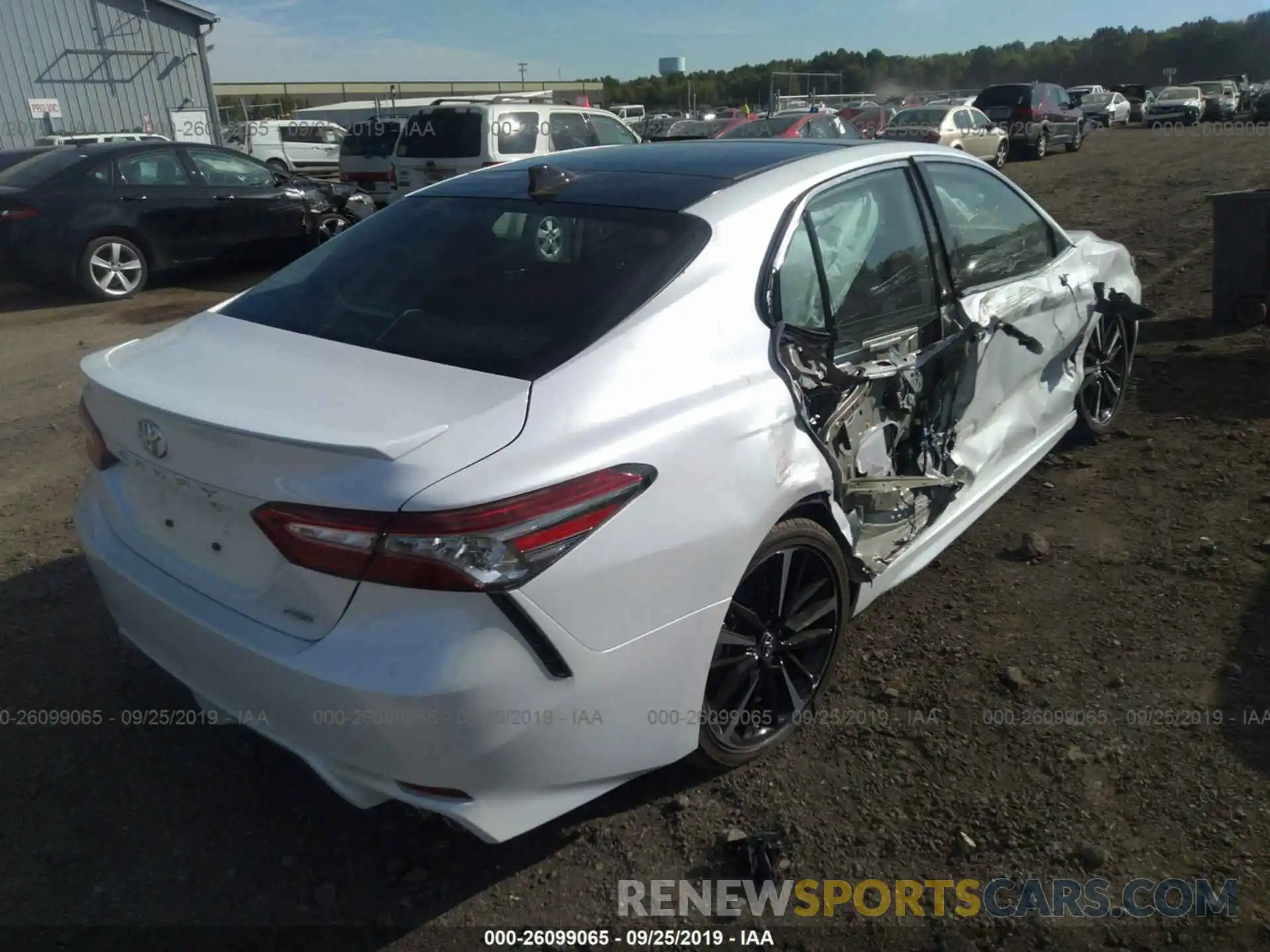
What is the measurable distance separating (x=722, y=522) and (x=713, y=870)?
913 millimetres

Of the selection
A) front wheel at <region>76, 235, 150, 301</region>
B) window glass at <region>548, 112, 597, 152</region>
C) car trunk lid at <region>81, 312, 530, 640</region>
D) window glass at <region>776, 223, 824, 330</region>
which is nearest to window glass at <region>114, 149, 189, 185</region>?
front wheel at <region>76, 235, 150, 301</region>

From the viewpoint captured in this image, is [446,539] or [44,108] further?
[44,108]

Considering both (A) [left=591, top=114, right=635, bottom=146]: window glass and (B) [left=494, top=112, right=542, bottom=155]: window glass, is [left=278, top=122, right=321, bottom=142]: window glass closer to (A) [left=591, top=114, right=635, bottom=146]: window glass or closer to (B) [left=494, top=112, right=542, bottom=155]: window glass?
(A) [left=591, top=114, right=635, bottom=146]: window glass

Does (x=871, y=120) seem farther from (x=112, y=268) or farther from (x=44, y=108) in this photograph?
(x=112, y=268)

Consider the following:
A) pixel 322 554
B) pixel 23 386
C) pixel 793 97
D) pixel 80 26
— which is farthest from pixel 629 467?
pixel 793 97

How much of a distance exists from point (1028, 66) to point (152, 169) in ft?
212

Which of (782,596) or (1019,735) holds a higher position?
(782,596)

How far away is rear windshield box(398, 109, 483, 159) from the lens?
11969 millimetres

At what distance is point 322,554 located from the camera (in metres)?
2.02

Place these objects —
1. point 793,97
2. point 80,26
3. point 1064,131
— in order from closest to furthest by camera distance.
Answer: point 80,26 < point 1064,131 < point 793,97

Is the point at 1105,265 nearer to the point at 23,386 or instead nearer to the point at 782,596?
the point at 782,596

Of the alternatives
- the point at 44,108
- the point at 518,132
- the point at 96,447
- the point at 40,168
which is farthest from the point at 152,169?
the point at 44,108

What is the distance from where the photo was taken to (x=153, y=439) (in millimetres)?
2330

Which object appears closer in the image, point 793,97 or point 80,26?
point 80,26
